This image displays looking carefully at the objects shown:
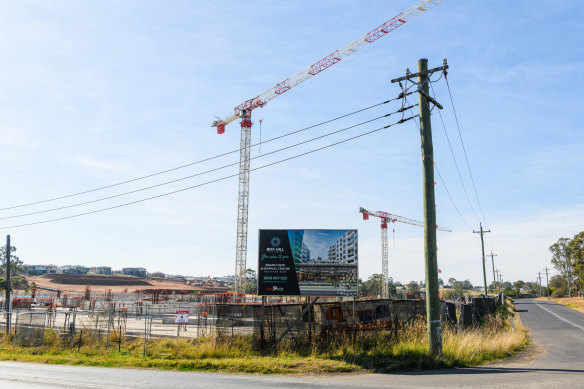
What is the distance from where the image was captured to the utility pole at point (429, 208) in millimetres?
13820

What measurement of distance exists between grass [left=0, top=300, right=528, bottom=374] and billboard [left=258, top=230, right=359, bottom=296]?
2.06m

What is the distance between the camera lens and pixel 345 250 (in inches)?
674

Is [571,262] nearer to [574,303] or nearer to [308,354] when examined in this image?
[574,303]

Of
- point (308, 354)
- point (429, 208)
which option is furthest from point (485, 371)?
point (308, 354)

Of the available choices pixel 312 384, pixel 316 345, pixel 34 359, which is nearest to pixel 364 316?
pixel 316 345

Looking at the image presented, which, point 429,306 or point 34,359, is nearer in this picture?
point 429,306

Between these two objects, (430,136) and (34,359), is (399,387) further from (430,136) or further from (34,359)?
(34,359)

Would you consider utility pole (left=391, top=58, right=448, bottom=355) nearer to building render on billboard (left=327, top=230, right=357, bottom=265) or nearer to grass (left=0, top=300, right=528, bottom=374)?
grass (left=0, top=300, right=528, bottom=374)

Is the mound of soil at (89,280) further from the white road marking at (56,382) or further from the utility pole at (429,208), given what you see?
the utility pole at (429,208)

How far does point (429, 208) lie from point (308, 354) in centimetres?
686

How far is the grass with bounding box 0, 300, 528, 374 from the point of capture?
13555 millimetres

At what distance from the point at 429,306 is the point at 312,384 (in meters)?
5.09

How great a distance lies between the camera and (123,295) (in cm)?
6994

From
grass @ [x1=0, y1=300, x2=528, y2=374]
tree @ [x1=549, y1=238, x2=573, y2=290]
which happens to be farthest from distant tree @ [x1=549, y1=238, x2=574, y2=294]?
grass @ [x1=0, y1=300, x2=528, y2=374]
